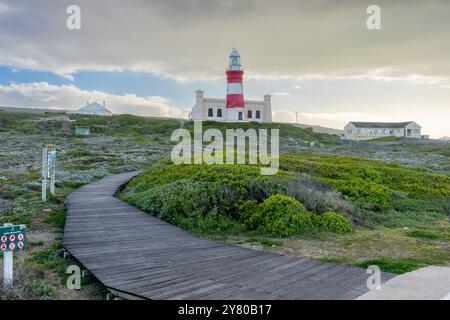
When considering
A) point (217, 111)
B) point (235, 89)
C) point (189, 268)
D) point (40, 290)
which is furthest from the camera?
point (217, 111)

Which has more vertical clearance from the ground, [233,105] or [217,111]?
[233,105]

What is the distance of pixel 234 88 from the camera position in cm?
7544

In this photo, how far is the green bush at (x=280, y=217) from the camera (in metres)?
11.5

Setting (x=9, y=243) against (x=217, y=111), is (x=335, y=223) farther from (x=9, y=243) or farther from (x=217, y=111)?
(x=217, y=111)

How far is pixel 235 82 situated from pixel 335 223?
211 ft

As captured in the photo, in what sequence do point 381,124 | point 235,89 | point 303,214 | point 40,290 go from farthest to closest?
point 381,124
point 235,89
point 303,214
point 40,290

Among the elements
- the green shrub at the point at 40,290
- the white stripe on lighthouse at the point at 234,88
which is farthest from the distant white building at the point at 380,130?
the green shrub at the point at 40,290

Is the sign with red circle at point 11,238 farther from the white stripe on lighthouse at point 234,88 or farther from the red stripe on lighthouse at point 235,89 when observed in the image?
the white stripe on lighthouse at point 234,88

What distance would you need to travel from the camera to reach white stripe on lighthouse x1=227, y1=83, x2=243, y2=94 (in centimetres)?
7512

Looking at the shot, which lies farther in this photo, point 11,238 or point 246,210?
point 246,210

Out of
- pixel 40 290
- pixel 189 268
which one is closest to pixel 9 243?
pixel 40 290

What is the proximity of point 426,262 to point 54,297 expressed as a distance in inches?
300
